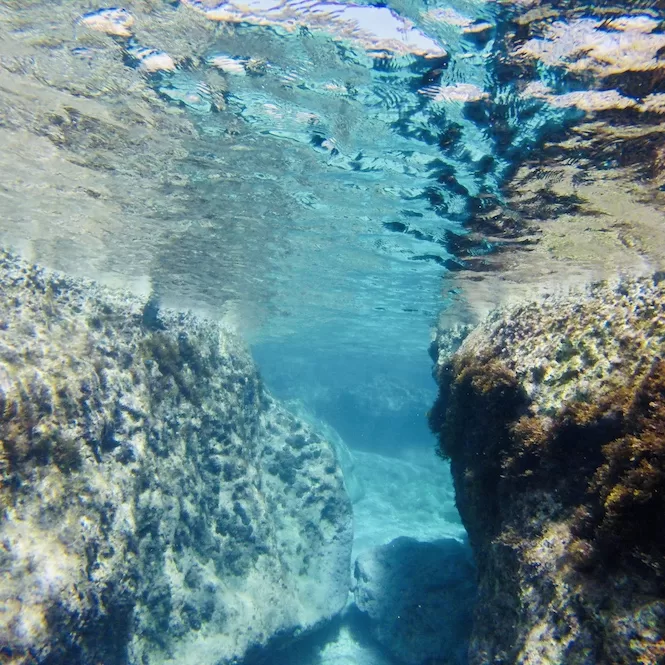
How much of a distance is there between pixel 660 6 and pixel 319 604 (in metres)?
15.3

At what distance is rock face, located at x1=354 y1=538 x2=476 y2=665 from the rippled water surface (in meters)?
9.19

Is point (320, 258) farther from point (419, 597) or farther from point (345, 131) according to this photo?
point (419, 597)

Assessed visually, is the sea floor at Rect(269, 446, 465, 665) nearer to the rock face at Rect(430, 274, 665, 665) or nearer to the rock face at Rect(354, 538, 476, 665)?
the rock face at Rect(354, 538, 476, 665)

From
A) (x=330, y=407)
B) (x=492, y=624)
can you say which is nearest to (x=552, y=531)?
(x=492, y=624)

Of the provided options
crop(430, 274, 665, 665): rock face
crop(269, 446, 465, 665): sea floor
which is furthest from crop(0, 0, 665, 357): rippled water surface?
crop(269, 446, 465, 665): sea floor

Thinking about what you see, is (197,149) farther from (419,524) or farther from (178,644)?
(419,524)

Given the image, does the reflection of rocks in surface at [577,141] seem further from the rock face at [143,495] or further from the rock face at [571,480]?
the rock face at [143,495]

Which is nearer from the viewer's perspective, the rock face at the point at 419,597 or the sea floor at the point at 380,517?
the rock face at the point at 419,597

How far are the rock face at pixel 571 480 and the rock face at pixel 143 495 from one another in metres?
6.36

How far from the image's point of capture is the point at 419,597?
39.8ft

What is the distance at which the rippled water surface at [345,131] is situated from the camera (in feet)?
17.7

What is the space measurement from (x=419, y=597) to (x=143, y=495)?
8.53 metres

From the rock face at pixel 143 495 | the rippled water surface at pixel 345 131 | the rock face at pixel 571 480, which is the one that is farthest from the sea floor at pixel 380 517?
the rippled water surface at pixel 345 131

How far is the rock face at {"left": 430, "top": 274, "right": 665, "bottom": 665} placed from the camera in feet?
12.5
